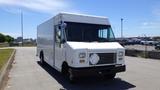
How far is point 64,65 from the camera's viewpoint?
11.0m

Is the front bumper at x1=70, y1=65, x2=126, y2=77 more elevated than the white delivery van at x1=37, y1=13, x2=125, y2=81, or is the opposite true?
the white delivery van at x1=37, y1=13, x2=125, y2=81

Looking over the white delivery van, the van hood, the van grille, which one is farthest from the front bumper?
the van hood

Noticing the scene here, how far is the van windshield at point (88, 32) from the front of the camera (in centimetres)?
1092

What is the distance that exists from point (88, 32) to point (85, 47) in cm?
150

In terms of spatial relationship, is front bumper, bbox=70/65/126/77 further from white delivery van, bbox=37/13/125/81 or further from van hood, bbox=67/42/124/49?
van hood, bbox=67/42/124/49

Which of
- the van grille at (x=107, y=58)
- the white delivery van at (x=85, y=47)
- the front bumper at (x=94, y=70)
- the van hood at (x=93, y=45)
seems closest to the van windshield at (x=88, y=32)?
the white delivery van at (x=85, y=47)

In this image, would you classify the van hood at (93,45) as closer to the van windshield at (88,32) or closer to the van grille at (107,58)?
the van grille at (107,58)

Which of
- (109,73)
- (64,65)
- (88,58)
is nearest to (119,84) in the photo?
(109,73)

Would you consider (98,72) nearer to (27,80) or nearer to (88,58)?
(88,58)

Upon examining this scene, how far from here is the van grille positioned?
1013 cm

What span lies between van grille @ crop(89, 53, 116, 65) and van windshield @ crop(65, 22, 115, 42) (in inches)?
47.4

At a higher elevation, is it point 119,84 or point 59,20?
point 59,20

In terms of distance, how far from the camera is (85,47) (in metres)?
9.95

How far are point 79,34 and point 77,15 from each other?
854 mm
